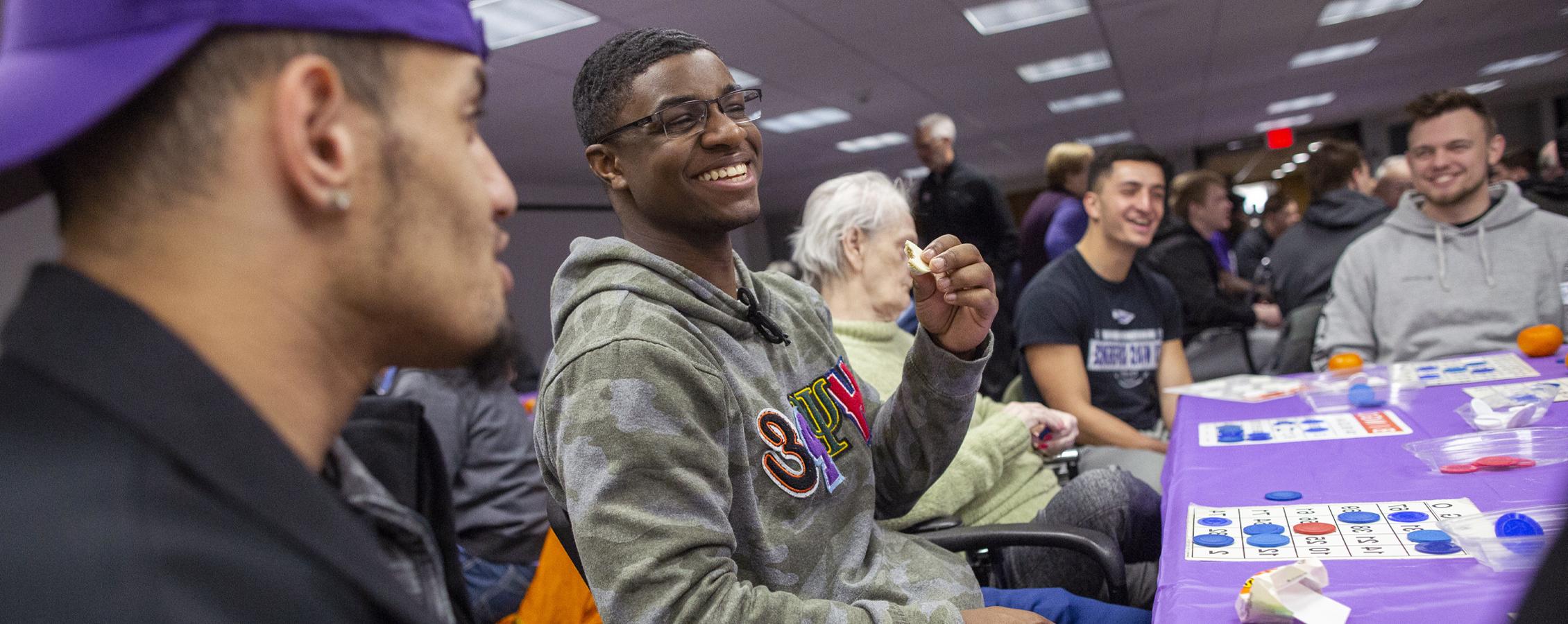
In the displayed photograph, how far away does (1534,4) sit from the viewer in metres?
7.52

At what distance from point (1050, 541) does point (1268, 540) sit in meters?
0.48

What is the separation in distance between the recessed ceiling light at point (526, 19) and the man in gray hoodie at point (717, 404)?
3.58m

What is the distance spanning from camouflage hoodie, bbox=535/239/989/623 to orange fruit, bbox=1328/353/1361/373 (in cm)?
133

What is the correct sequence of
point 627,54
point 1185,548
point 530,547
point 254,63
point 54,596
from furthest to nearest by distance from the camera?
point 530,547 < point 627,54 < point 1185,548 < point 254,63 < point 54,596

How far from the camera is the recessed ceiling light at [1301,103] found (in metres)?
10.9

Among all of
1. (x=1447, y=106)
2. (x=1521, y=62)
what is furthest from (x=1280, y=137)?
(x=1447, y=106)

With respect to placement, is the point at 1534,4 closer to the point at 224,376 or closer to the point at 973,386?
the point at 973,386

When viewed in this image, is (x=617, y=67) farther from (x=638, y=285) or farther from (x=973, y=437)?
(x=973, y=437)

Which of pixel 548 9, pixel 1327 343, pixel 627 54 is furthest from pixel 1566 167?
pixel 548 9

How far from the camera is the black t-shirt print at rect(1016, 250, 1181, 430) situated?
7.98 feet

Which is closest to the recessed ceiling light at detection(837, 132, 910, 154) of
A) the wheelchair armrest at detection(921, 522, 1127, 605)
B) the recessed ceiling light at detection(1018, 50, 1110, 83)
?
the recessed ceiling light at detection(1018, 50, 1110, 83)

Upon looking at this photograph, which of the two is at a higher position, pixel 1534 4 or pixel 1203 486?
pixel 1534 4

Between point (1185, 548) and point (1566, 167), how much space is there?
13.2ft

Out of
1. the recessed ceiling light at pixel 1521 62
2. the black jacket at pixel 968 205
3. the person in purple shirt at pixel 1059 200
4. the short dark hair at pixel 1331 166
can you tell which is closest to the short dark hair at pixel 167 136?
the black jacket at pixel 968 205
